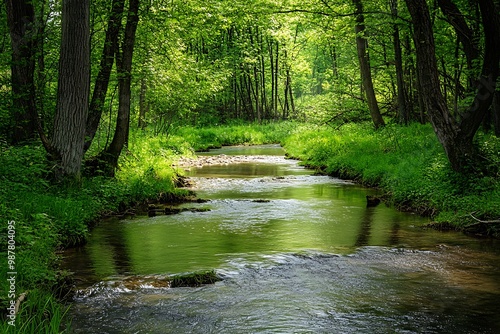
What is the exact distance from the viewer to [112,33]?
13156 mm

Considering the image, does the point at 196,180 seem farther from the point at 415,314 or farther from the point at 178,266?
the point at 415,314

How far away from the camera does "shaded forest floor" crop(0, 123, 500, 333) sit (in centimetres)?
595

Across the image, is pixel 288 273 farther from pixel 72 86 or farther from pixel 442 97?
pixel 72 86

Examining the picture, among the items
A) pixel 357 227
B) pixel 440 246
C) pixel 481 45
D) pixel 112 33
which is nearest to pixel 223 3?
pixel 112 33

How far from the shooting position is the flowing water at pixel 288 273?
18.4ft

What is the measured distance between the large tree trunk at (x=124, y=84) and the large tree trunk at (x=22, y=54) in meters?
2.57

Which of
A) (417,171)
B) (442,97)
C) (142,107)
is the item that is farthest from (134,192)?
(142,107)

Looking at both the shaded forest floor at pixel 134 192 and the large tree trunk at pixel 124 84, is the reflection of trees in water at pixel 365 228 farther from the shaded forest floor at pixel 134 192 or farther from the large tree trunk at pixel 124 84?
the large tree trunk at pixel 124 84

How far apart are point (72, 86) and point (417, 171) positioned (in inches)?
349

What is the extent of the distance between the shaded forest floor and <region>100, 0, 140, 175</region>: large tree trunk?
0.61 m

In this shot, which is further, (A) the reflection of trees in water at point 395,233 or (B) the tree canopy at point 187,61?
(B) the tree canopy at point 187,61

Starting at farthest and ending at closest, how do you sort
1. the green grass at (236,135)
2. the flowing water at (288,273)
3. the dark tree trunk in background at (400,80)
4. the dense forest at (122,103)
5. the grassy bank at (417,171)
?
the green grass at (236,135)
the dark tree trunk in background at (400,80)
the grassy bank at (417,171)
the dense forest at (122,103)
the flowing water at (288,273)

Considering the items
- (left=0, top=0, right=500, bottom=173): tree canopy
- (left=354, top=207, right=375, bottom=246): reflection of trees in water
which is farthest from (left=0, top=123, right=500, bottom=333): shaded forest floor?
(left=354, top=207, right=375, bottom=246): reflection of trees in water

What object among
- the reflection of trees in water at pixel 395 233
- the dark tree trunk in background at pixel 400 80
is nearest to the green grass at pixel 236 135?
the dark tree trunk in background at pixel 400 80
